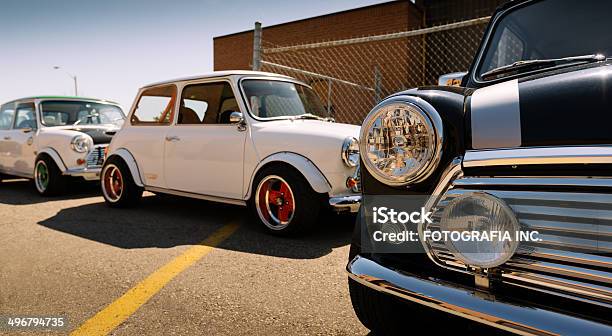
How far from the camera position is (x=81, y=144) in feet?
18.1

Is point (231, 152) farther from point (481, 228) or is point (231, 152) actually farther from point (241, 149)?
point (481, 228)

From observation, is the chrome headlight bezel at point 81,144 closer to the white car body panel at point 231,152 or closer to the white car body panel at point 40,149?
the white car body panel at point 40,149

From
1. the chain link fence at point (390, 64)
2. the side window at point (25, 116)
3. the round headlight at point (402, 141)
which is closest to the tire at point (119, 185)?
the side window at point (25, 116)

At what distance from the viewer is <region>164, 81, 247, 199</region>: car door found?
3643 mm

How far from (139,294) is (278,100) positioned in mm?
2265

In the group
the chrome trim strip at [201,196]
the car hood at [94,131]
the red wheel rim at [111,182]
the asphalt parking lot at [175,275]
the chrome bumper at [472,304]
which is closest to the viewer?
the chrome bumper at [472,304]

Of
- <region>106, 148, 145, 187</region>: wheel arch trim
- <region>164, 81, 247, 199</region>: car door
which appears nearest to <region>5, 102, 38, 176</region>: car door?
<region>106, 148, 145, 187</region>: wheel arch trim

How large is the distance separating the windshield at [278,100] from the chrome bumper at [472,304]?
258 cm

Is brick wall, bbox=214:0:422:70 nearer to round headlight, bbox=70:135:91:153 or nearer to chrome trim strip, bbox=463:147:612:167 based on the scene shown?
round headlight, bbox=70:135:91:153

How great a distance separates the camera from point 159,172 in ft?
13.8

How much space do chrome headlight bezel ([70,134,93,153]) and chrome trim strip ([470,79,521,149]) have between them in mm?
5476

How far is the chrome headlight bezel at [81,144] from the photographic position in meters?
5.50

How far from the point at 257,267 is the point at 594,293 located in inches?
75.5

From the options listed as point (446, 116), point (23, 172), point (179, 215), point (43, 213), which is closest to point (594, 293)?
point (446, 116)
